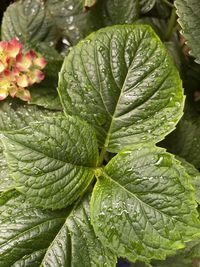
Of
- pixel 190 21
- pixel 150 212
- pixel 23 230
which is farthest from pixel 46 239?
pixel 190 21

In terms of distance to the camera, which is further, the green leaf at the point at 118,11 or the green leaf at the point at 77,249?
the green leaf at the point at 118,11

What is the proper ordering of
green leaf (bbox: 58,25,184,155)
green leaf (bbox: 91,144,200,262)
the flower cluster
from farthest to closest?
1. the flower cluster
2. green leaf (bbox: 58,25,184,155)
3. green leaf (bbox: 91,144,200,262)

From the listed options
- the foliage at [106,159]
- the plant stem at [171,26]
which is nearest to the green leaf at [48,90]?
the foliage at [106,159]

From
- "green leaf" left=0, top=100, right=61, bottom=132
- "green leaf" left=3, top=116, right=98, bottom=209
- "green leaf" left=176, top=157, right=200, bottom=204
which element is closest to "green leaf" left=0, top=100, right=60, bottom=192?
"green leaf" left=0, top=100, right=61, bottom=132

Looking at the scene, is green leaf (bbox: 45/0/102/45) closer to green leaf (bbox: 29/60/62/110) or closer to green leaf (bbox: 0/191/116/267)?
green leaf (bbox: 29/60/62/110)

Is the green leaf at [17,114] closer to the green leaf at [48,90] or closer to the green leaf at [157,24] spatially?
the green leaf at [48,90]

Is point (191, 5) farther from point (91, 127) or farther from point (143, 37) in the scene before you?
point (91, 127)

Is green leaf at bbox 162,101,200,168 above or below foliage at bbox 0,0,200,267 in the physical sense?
below
